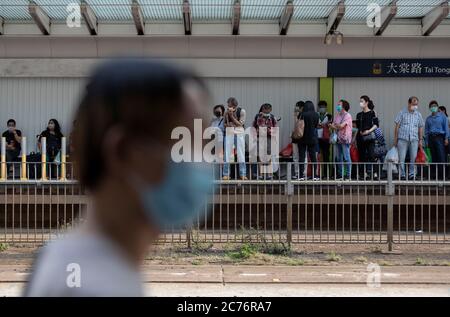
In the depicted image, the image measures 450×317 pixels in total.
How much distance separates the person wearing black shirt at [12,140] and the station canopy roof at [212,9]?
2608 mm

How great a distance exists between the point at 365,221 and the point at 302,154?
7.03 ft

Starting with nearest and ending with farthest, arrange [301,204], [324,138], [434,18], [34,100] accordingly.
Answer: [301,204] < [324,138] < [434,18] < [34,100]

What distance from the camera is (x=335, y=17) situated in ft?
50.4

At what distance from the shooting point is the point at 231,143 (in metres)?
13.1

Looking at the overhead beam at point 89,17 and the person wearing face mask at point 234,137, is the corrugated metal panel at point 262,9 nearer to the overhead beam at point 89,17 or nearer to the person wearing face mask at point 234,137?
the person wearing face mask at point 234,137

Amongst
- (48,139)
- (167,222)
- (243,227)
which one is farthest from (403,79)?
(167,222)

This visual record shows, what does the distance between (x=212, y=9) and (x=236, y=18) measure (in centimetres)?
59

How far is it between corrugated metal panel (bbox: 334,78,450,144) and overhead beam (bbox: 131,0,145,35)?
5053 millimetres

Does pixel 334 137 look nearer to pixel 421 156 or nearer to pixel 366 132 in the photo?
pixel 366 132

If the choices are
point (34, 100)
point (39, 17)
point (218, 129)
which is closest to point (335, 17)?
point (39, 17)

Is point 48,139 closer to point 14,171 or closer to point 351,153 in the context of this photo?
point 14,171

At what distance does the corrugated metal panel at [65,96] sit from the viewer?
17.2 m

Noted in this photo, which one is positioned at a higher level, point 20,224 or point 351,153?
point 351,153

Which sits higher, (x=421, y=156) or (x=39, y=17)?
(x=39, y=17)
